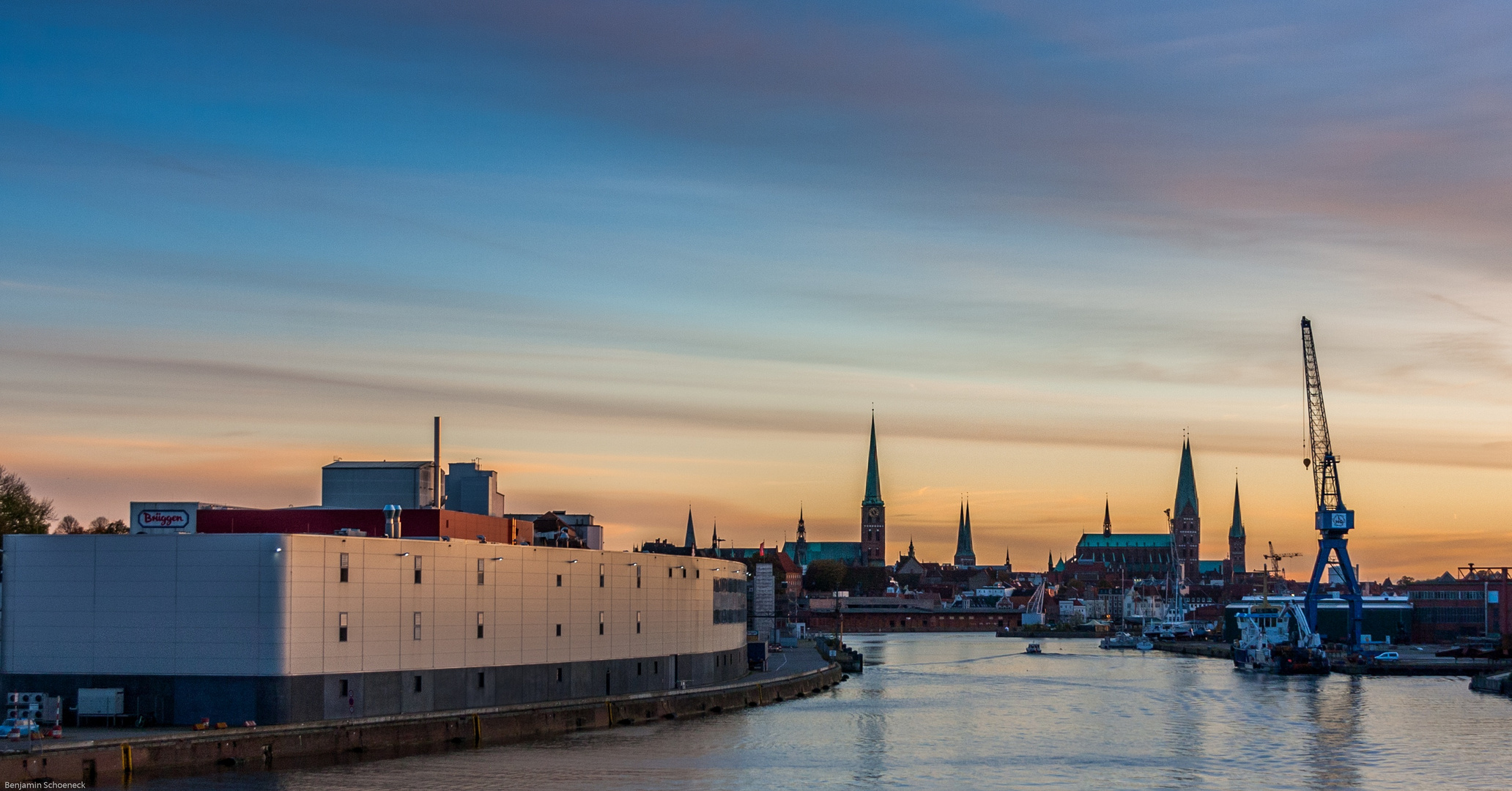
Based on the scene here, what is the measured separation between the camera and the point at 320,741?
56375mm

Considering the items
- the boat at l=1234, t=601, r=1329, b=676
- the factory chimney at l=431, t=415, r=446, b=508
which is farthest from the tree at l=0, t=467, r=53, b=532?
the boat at l=1234, t=601, r=1329, b=676

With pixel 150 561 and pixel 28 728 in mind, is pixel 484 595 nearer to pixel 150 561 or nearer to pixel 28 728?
pixel 150 561

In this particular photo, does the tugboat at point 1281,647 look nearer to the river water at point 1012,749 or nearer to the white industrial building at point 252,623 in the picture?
the river water at point 1012,749

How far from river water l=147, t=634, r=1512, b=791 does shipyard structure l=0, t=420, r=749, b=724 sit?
12.5 ft

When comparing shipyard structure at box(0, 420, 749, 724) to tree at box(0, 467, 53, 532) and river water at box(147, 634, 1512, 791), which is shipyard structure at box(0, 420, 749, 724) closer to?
river water at box(147, 634, 1512, 791)

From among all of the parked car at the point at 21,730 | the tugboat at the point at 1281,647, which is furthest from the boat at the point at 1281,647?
the parked car at the point at 21,730

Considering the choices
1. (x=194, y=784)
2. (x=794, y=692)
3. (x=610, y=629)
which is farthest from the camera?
(x=794, y=692)

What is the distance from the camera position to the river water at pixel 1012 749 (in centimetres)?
5703

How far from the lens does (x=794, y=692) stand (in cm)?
9719

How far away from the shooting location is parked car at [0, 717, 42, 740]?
168ft

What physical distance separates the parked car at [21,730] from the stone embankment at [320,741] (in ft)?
5.36

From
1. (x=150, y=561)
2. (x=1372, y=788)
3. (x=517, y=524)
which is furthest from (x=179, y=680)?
(x=1372, y=788)

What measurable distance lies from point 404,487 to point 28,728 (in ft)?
87.5

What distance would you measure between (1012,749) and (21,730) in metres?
41.6
